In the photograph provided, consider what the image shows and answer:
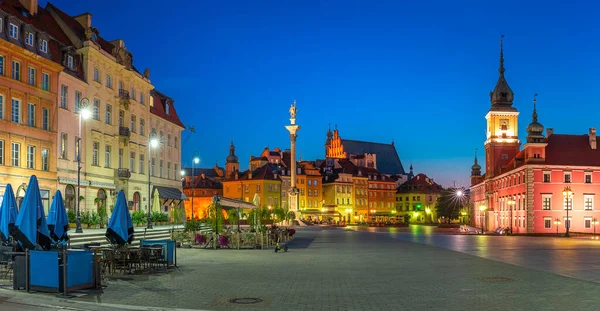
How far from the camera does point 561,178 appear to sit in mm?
77312

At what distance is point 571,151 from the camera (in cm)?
7981

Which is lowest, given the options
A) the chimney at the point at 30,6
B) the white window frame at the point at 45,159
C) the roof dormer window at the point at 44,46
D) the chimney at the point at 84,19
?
the white window frame at the point at 45,159

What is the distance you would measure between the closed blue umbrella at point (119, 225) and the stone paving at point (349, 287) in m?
1.76

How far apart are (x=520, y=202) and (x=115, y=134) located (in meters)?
54.3

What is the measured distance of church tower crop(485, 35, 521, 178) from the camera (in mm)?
102188

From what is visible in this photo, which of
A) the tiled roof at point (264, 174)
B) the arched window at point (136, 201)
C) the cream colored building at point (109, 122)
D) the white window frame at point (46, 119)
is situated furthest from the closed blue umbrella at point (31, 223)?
the tiled roof at point (264, 174)

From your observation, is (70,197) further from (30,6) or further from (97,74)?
(30,6)

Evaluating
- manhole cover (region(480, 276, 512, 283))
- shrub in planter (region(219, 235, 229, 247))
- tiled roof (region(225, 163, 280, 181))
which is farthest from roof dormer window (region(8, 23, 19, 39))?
tiled roof (region(225, 163, 280, 181))

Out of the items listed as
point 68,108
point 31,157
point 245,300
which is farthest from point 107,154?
point 245,300

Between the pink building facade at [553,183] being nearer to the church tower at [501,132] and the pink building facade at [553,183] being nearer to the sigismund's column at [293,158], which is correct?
the church tower at [501,132]

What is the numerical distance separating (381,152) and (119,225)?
175m

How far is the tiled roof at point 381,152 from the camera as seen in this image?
7357 inches

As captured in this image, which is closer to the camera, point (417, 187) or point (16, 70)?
point (16, 70)

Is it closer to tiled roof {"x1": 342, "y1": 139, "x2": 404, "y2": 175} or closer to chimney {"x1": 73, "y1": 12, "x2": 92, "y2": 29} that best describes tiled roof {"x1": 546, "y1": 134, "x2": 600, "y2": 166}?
chimney {"x1": 73, "y1": 12, "x2": 92, "y2": 29}
